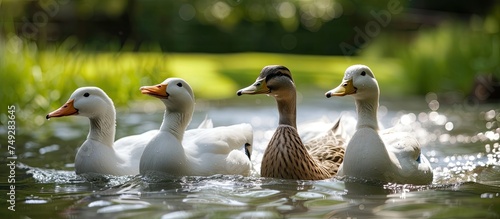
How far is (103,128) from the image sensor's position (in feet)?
20.1

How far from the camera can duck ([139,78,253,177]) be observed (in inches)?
222

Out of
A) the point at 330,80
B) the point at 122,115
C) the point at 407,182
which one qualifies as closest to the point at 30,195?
the point at 407,182

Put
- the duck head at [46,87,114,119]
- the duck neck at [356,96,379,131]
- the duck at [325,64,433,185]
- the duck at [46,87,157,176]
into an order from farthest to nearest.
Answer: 1. the duck head at [46,87,114,119]
2. the duck at [46,87,157,176]
3. the duck neck at [356,96,379,131]
4. the duck at [325,64,433,185]

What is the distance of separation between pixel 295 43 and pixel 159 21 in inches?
177

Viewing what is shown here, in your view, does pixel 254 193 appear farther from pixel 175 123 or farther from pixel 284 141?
pixel 175 123

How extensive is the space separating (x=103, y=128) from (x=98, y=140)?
105mm

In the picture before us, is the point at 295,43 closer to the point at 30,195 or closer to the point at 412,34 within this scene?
the point at 412,34

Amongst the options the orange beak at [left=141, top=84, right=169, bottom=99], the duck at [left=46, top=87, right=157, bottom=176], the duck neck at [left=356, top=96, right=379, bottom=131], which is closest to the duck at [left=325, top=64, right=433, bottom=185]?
the duck neck at [left=356, top=96, right=379, bottom=131]

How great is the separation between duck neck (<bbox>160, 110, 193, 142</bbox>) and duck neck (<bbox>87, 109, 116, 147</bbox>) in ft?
1.72

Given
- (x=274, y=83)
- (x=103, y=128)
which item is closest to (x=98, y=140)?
(x=103, y=128)

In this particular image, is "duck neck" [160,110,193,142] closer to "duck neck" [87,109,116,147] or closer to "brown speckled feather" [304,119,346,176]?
"duck neck" [87,109,116,147]

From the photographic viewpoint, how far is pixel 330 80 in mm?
19391

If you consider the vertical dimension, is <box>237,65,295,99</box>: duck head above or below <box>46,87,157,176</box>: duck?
above

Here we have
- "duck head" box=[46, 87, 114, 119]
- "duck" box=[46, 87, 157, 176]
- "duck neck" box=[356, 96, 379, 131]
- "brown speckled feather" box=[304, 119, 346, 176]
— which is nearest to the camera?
"duck neck" box=[356, 96, 379, 131]
